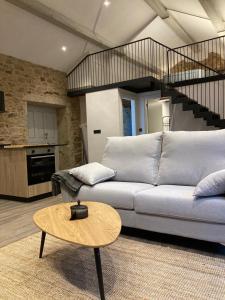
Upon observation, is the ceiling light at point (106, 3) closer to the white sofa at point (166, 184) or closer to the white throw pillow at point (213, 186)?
the white sofa at point (166, 184)

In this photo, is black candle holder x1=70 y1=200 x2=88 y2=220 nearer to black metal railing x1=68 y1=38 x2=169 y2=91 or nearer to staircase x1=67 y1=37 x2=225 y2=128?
staircase x1=67 y1=37 x2=225 y2=128

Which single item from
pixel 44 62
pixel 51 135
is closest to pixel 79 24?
pixel 44 62

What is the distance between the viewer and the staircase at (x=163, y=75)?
673cm

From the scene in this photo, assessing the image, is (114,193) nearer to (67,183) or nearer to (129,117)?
(67,183)

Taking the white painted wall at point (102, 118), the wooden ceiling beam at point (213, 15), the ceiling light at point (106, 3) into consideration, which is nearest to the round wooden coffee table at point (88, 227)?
the white painted wall at point (102, 118)

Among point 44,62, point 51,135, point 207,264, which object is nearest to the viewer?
point 207,264

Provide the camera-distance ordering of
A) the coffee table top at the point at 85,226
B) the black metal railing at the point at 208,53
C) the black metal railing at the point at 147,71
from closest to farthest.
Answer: the coffee table top at the point at 85,226 < the black metal railing at the point at 147,71 < the black metal railing at the point at 208,53

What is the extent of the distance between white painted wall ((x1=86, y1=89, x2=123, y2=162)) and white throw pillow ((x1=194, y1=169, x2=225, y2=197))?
16.6ft

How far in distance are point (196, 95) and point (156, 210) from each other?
5.47 meters

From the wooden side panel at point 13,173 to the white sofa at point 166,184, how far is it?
1.71 m

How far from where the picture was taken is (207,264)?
1.99 meters

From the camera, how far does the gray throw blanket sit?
2939mm

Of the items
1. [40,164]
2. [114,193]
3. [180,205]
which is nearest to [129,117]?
[40,164]

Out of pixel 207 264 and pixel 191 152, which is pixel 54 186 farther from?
pixel 207 264
